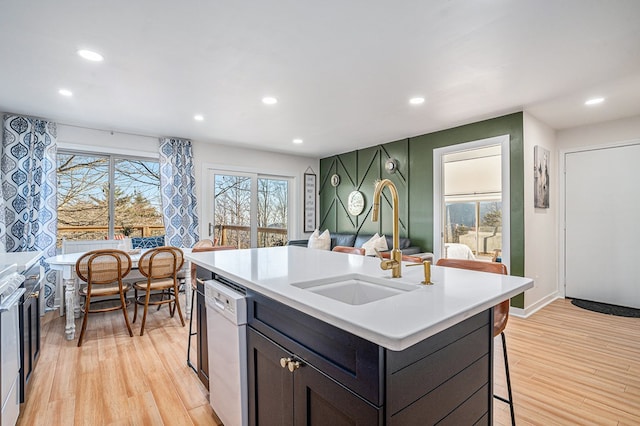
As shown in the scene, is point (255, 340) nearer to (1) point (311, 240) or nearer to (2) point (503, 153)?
(2) point (503, 153)

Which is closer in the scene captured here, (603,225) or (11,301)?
(11,301)

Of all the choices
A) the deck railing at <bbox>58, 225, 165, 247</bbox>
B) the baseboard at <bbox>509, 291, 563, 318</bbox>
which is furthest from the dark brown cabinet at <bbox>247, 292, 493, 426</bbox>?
the deck railing at <bbox>58, 225, 165, 247</bbox>

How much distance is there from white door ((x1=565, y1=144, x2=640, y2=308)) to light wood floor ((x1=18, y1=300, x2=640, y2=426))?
86 cm

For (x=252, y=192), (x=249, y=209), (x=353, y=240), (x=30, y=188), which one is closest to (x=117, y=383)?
(x=30, y=188)

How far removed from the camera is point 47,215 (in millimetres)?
3850

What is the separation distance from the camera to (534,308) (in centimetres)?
385

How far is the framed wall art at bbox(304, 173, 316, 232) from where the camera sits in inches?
256

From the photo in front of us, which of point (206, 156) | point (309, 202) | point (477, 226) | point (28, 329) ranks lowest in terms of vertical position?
point (28, 329)

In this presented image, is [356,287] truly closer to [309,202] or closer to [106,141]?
[106,141]

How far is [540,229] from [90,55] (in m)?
5.04

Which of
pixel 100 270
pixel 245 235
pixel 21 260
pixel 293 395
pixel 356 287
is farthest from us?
pixel 245 235

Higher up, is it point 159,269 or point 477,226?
point 477,226

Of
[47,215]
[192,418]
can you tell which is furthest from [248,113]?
[192,418]

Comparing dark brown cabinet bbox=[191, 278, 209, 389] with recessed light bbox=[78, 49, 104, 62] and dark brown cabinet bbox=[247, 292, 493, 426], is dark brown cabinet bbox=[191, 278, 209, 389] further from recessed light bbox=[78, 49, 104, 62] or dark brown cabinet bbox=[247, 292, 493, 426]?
recessed light bbox=[78, 49, 104, 62]
